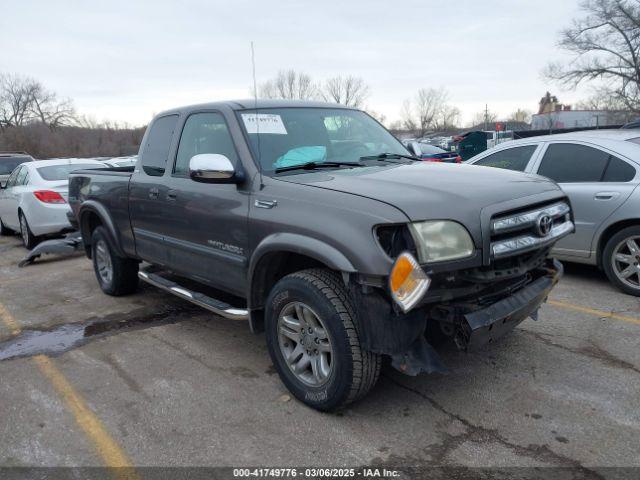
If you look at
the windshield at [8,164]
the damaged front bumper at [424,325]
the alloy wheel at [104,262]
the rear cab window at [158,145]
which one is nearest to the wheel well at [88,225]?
the alloy wheel at [104,262]

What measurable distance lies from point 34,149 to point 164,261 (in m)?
45.0

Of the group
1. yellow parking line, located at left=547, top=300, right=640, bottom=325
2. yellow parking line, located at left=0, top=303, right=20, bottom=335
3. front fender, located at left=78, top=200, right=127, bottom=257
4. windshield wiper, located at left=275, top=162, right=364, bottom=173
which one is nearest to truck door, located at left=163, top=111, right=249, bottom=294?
windshield wiper, located at left=275, top=162, right=364, bottom=173

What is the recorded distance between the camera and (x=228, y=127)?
13.3 ft

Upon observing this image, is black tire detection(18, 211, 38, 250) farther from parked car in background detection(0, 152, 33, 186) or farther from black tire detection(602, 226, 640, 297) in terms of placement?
black tire detection(602, 226, 640, 297)

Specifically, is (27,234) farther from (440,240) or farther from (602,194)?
(602,194)

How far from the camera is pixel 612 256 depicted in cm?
544

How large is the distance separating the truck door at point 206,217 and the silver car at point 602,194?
3.76 m

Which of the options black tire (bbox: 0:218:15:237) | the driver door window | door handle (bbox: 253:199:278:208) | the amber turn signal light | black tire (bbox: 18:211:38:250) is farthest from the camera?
black tire (bbox: 0:218:15:237)

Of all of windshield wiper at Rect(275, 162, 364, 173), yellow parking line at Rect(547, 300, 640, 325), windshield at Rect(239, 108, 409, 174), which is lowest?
yellow parking line at Rect(547, 300, 640, 325)

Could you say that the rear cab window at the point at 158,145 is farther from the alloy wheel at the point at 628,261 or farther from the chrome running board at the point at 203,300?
the alloy wheel at the point at 628,261

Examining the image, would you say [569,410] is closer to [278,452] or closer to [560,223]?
[560,223]

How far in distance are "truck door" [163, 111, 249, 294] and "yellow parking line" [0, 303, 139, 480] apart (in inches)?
48.6

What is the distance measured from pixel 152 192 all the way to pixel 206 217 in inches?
37.2

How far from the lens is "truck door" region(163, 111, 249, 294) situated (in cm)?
382
